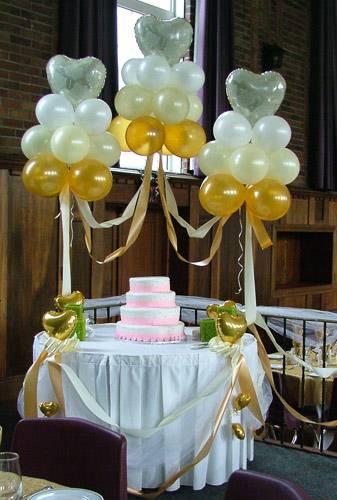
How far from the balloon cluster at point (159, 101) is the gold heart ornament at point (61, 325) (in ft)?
3.52

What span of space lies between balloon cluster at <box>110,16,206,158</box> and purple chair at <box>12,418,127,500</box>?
6.89 feet

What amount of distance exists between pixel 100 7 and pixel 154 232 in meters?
2.43

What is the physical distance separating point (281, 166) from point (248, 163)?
0.83 feet

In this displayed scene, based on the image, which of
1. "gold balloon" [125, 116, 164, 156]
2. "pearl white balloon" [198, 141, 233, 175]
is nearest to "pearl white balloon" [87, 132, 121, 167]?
"gold balloon" [125, 116, 164, 156]

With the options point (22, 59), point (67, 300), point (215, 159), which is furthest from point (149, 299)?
point (22, 59)

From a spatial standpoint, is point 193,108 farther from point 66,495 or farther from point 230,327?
point 66,495

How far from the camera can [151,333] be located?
153 inches

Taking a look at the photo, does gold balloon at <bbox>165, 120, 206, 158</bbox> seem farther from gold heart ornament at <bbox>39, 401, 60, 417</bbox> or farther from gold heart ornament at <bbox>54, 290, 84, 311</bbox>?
gold heart ornament at <bbox>39, 401, 60, 417</bbox>

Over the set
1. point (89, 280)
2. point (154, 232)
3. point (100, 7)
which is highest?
point (100, 7)

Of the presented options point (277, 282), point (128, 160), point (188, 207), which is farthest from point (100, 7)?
point (277, 282)

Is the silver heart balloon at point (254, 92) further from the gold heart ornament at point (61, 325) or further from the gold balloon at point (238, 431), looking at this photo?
the gold balloon at point (238, 431)

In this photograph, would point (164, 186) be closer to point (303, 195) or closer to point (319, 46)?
point (303, 195)

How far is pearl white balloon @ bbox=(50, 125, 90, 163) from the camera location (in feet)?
12.0

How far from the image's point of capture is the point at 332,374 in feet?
14.8
